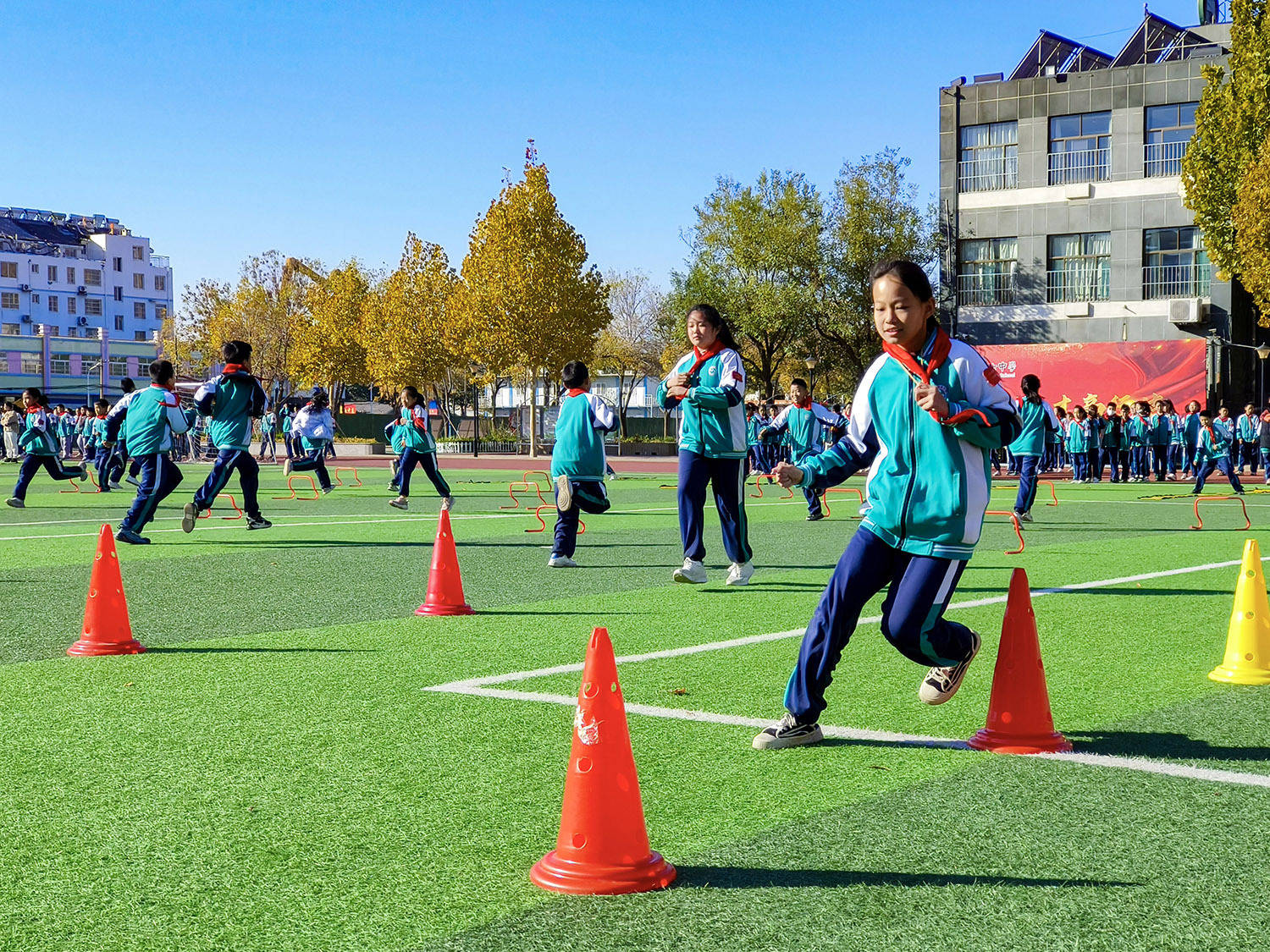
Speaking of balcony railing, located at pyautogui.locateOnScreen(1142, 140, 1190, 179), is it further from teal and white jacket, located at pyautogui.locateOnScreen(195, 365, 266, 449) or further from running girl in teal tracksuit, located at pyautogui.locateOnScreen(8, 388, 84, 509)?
teal and white jacket, located at pyautogui.locateOnScreen(195, 365, 266, 449)

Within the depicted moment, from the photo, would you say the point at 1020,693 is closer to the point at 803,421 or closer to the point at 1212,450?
the point at 803,421

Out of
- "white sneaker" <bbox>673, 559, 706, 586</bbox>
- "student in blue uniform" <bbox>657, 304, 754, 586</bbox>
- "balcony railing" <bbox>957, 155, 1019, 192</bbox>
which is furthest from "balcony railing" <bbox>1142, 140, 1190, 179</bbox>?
"white sneaker" <bbox>673, 559, 706, 586</bbox>

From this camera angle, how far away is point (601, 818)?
3676mm

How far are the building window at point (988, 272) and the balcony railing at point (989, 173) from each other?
1.82 metres

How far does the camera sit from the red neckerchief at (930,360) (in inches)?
196

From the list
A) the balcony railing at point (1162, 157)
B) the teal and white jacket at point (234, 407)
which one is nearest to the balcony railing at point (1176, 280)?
the balcony railing at point (1162, 157)

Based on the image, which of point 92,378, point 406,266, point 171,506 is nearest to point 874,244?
point 406,266

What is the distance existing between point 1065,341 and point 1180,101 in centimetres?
Answer: 814

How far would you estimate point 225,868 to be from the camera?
3.85m

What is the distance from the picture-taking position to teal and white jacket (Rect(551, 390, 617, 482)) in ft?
39.7

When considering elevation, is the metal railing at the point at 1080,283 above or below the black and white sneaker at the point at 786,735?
above

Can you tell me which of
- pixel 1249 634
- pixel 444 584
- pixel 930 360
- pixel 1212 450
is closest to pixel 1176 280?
pixel 1212 450

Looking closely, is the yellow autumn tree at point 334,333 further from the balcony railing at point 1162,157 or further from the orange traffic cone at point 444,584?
the orange traffic cone at point 444,584

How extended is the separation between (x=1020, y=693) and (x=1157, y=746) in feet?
1.90
